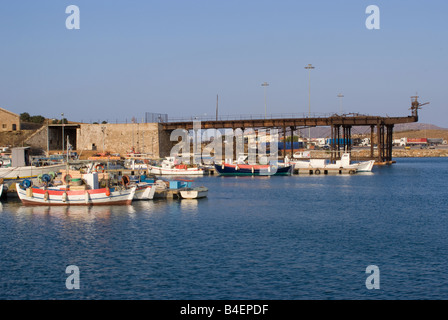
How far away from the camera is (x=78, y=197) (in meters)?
52.0

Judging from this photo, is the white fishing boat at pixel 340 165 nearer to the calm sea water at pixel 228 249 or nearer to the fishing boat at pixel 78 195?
the calm sea water at pixel 228 249

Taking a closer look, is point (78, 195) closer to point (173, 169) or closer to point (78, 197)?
point (78, 197)

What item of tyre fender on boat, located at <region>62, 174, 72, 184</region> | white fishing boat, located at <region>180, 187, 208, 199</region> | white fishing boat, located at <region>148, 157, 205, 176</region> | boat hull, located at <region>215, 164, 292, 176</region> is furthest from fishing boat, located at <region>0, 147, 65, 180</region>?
boat hull, located at <region>215, 164, 292, 176</region>

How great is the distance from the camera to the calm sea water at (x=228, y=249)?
26141 millimetres

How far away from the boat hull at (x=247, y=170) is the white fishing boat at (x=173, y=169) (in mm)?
4438

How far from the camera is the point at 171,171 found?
3834 inches

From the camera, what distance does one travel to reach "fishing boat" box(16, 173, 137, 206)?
51.9 meters

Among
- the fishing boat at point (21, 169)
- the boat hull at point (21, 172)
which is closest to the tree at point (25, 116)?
the fishing boat at point (21, 169)

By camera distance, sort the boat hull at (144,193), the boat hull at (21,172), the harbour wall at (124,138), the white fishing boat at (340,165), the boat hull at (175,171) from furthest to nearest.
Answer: the harbour wall at (124,138) < the white fishing boat at (340,165) < the boat hull at (175,171) < the boat hull at (21,172) < the boat hull at (144,193)

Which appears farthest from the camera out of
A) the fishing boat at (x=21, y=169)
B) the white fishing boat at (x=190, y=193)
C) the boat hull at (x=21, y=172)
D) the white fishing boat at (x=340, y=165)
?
the white fishing boat at (x=340, y=165)

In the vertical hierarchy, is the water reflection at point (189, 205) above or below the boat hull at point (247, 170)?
below
